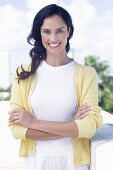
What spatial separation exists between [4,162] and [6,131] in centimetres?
88

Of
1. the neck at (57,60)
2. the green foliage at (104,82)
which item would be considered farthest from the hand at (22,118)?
the green foliage at (104,82)

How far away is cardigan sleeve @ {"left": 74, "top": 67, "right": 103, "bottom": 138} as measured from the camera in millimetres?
1919

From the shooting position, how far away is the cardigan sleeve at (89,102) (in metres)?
1.92

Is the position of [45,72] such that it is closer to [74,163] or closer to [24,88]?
[24,88]

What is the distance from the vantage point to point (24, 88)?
2.06m

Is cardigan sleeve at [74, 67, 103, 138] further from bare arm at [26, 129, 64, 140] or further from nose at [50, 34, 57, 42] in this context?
nose at [50, 34, 57, 42]

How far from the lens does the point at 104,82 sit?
2489cm

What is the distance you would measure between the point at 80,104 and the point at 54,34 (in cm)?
44

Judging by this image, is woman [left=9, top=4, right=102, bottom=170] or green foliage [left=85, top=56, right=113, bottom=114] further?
green foliage [left=85, top=56, right=113, bottom=114]

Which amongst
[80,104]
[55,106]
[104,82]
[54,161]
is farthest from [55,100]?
[104,82]

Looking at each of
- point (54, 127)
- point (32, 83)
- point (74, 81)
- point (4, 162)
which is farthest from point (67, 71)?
point (4, 162)

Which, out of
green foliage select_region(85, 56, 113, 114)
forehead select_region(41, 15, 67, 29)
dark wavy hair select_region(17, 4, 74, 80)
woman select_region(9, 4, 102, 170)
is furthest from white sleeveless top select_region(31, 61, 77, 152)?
green foliage select_region(85, 56, 113, 114)

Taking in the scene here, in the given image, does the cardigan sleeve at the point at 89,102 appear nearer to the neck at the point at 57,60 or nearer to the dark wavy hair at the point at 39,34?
the neck at the point at 57,60

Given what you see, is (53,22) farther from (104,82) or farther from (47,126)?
(104,82)
